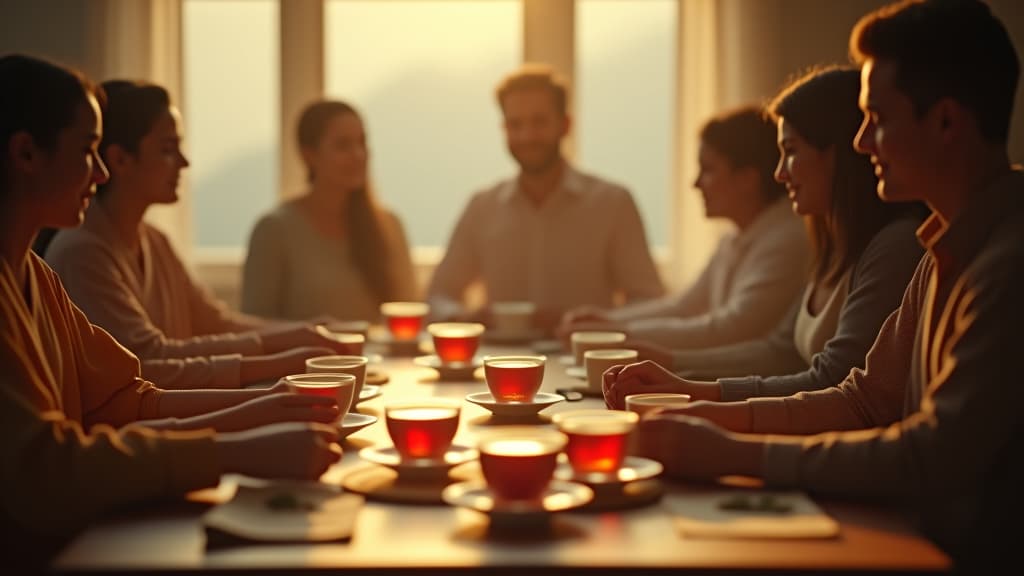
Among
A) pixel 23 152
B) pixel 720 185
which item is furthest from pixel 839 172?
pixel 23 152

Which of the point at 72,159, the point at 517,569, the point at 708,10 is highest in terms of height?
the point at 708,10

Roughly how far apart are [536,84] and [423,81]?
2.72 ft

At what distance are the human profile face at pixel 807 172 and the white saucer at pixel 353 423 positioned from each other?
39.2 inches

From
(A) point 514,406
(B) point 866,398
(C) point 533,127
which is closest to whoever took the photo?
(B) point 866,398

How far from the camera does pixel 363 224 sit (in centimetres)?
396

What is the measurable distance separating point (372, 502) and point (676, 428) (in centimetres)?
39

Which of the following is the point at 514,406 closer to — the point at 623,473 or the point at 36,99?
the point at 623,473

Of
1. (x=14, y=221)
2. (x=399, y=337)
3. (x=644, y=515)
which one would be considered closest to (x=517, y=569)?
(x=644, y=515)

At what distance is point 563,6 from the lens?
463cm

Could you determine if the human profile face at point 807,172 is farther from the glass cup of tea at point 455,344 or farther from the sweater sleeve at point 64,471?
the sweater sleeve at point 64,471

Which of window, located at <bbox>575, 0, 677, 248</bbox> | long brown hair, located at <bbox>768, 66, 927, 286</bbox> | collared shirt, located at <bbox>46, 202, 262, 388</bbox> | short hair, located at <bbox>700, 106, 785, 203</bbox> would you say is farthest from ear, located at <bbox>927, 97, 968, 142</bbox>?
window, located at <bbox>575, 0, 677, 248</bbox>

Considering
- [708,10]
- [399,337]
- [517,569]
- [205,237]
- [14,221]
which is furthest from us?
[205,237]

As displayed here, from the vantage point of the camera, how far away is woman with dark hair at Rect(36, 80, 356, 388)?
2.43 metres

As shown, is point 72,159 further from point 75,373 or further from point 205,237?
point 205,237
